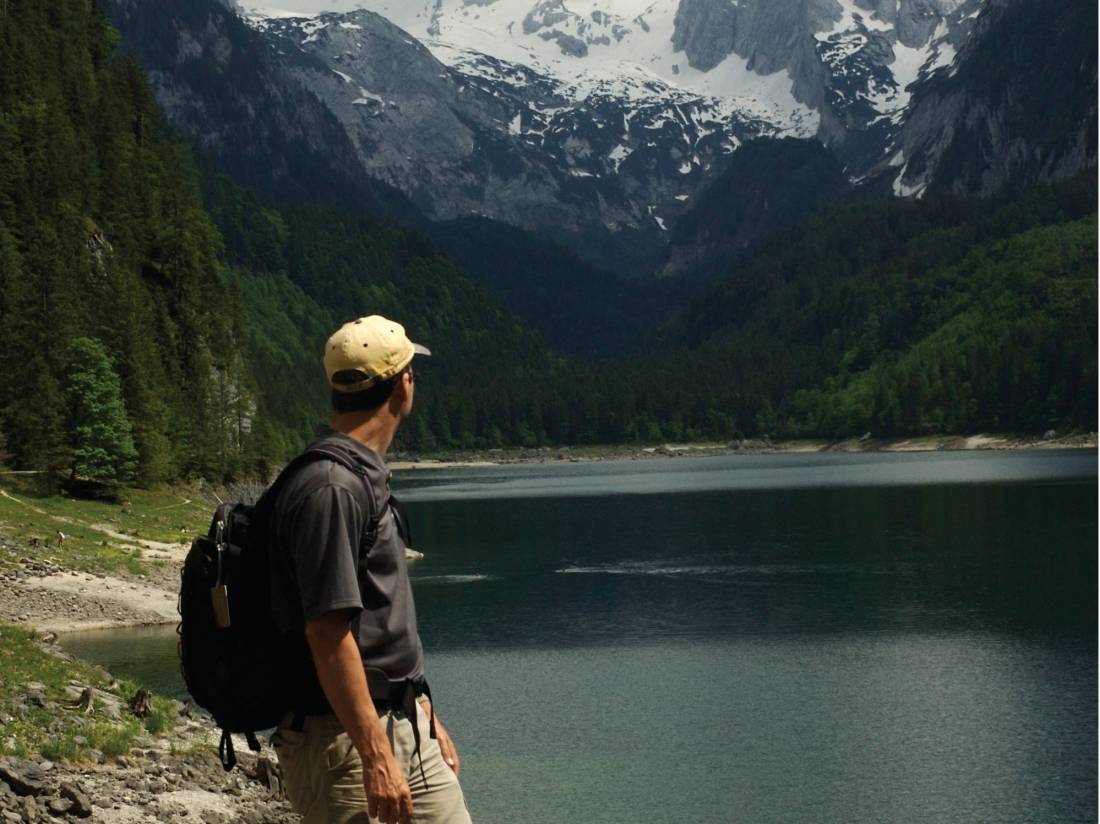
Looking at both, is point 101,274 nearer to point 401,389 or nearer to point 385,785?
point 401,389

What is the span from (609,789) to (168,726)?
11091 millimetres

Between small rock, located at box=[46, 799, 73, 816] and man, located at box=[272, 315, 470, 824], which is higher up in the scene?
man, located at box=[272, 315, 470, 824]

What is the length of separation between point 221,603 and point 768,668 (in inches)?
1831

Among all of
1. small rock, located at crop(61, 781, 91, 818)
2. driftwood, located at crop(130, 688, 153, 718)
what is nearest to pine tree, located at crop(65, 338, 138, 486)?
driftwood, located at crop(130, 688, 153, 718)

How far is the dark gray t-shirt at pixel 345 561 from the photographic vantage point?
30.8 ft

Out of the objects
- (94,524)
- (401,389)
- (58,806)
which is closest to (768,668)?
(58,806)

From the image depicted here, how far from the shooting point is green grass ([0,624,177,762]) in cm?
2623

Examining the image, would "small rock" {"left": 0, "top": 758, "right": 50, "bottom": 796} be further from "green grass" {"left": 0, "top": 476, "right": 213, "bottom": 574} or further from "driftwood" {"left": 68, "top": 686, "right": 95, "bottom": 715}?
"green grass" {"left": 0, "top": 476, "right": 213, "bottom": 574}

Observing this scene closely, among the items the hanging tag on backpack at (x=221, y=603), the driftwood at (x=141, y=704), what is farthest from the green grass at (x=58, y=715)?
the hanging tag on backpack at (x=221, y=603)

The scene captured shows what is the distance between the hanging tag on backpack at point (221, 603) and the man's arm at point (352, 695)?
Answer: 608 mm

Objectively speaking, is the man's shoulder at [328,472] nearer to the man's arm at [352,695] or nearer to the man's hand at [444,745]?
the man's arm at [352,695]

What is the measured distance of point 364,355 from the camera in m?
10.2

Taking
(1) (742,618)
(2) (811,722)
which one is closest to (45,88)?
(1) (742,618)

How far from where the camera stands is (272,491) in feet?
32.1
